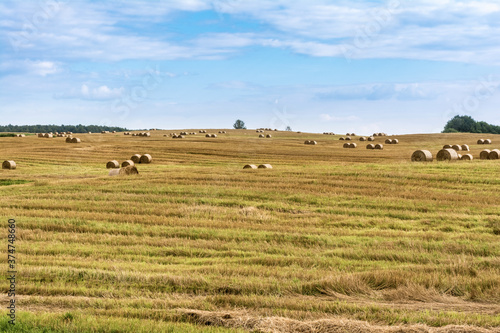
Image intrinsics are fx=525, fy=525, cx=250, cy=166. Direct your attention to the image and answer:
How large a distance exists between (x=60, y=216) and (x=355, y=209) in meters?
10.0

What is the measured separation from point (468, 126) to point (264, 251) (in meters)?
121

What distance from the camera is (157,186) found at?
906 inches

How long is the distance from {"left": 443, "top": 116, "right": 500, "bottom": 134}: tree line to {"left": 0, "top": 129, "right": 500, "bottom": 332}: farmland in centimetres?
9948

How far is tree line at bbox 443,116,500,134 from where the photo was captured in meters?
118

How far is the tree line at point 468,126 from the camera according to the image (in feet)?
386

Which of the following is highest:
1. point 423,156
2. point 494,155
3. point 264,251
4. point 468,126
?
point 468,126

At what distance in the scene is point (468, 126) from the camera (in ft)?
400

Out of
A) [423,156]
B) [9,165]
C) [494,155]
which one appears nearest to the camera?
[423,156]

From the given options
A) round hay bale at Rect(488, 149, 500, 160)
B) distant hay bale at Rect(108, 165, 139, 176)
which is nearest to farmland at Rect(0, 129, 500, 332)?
distant hay bale at Rect(108, 165, 139, 176)

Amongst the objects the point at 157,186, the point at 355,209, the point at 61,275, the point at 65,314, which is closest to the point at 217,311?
the point at 65,314

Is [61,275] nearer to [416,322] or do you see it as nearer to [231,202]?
[416,322]

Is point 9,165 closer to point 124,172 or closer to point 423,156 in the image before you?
point 124,172

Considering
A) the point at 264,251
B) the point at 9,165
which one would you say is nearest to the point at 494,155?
the point at 264,251

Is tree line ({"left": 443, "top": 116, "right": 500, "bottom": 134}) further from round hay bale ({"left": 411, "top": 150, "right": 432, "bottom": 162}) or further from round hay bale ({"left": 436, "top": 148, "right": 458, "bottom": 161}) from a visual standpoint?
round hay bale ({"left": 411, "top": 150, "right": 432, "bottom": 162})
